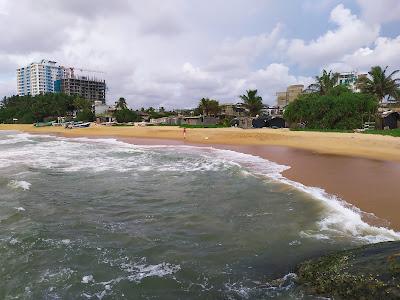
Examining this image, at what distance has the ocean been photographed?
251 inches

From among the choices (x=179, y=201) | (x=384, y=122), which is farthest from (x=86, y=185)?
(x=384, y=122)

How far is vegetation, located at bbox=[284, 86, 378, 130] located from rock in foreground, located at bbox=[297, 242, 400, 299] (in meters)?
37.1

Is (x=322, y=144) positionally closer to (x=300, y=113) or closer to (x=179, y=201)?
(x=300, y=113)

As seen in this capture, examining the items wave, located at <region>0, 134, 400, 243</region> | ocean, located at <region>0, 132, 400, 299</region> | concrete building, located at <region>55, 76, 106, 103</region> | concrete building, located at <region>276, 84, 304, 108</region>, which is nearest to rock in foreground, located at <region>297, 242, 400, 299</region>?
ocean, located at <region>0, 132, 400, 299</region>

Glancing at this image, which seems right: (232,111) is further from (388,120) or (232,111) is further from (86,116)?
(86,116)

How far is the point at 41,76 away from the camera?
165125mm

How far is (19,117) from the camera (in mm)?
112938

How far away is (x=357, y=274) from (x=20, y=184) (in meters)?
13.4

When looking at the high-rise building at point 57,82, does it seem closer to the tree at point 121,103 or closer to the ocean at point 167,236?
the tree at point 121,103

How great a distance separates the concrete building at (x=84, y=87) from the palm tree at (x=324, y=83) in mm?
119783

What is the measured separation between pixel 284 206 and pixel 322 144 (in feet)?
65.1

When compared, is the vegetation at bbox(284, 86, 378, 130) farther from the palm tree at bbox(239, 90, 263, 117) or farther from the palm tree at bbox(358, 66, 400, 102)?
the palm tree at bbox(239, 90, 263, 117)

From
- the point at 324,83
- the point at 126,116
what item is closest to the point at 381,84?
the point at 324,83

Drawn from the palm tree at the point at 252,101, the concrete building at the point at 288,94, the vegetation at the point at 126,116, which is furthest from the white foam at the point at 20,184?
the concrete building at the point at 288,94
